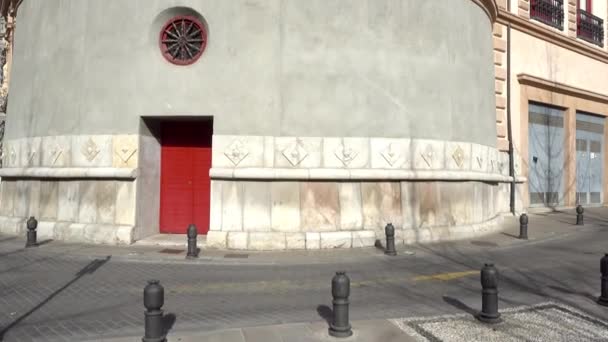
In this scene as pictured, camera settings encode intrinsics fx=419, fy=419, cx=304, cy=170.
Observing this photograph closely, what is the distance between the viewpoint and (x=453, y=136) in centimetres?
1320

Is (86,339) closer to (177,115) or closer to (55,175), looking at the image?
(177,115)

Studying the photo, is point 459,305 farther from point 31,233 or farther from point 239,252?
point 31,233

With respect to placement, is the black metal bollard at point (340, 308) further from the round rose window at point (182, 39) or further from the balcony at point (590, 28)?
the balcony at point (590, 28)

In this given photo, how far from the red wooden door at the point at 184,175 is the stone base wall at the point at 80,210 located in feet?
4.19

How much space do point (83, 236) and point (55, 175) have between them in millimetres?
2037

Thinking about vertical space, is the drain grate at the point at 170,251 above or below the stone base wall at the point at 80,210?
below

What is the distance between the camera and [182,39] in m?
11.5

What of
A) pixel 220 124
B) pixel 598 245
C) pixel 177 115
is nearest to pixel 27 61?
pixel 177 115

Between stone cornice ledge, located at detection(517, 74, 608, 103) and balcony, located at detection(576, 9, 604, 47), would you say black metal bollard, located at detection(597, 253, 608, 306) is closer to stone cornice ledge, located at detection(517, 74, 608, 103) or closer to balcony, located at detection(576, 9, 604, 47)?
stone cornice ledge, located at detection(517, 74, 608, 103)

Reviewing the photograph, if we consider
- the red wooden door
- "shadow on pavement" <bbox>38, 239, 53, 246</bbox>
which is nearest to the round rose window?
the red wooden door

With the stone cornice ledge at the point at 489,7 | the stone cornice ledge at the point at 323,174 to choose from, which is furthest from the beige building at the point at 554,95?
the stone cornice ledge at the point at 323,174

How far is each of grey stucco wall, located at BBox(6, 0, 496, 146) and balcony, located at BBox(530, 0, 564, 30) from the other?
1124 cm

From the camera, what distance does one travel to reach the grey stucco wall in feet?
36.5

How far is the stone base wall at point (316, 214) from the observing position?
1067 cm
